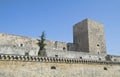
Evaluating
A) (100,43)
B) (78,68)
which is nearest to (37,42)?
(78,68)

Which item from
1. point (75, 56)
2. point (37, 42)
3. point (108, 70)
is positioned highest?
point (37, 42)

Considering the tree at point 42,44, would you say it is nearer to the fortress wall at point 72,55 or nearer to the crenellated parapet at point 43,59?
the fortress wall at point 72,55

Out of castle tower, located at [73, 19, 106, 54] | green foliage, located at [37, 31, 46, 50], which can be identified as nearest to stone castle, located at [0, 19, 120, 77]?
castle tower, located at [73, 19, 106, 54]

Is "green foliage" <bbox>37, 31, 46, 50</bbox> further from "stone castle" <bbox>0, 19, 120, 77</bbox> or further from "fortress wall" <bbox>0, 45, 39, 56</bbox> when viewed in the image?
"fortress wall" <bbox>0, 45, 39, 56</bbox>

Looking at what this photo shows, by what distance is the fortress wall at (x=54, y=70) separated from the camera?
2362 centimetres

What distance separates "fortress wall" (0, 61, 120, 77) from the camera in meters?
23.6

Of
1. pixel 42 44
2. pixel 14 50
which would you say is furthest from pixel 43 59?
pixel 42 44

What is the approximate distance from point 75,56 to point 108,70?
5.83 metres

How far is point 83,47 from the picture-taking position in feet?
126

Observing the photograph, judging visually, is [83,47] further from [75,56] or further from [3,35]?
[3,35]

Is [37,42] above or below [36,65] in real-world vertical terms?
above

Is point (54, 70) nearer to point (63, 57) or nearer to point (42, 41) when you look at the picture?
point (63, 57)

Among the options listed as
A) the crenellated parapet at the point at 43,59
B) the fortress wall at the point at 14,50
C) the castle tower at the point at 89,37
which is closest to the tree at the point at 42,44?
the fortress wall at the point at 14,50

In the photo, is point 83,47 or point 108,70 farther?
point 83,47
